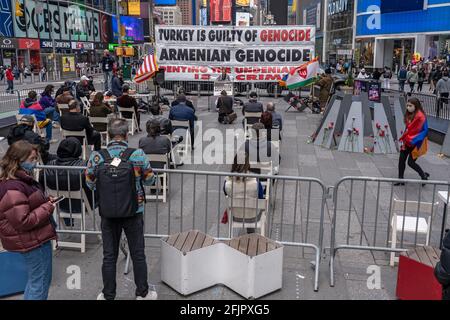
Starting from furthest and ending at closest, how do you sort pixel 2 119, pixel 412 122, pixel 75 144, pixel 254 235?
pixel 2 119
pixel 412 122
pixel 75 144
pixel 254 235

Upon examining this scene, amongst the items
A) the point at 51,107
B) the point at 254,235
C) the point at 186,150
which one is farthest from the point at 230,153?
the point at 254,235

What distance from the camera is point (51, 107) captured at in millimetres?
14219

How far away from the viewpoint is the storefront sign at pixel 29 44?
53031 mm

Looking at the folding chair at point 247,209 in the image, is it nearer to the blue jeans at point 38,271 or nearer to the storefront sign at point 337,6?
the blue jeans at point 38,271

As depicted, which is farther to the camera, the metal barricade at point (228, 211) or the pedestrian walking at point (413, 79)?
the pedestrian walking at point (413, 79)

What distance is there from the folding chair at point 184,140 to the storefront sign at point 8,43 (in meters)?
44.3

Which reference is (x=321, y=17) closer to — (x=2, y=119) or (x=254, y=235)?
(x=2, y=119)

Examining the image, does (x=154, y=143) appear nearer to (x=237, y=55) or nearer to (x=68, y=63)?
(x=237, y=55)

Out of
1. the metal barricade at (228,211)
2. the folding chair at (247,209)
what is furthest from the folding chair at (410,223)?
the folding chair at (247,209)

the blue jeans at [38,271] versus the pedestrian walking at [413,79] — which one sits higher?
the pedestrian walking at [413,79]

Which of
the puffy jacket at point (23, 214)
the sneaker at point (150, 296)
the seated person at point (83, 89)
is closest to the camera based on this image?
the puffy jacket at point (23, 214)

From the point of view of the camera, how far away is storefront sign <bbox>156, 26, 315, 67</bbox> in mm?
23141

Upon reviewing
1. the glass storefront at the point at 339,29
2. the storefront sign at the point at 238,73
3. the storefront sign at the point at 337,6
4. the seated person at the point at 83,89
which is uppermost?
the storefront sign at the point at 337,6

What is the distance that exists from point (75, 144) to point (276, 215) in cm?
331
